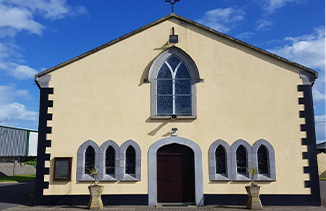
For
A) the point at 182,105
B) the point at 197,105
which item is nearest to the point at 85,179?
the point at 182,105

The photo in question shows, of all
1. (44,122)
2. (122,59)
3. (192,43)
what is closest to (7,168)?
(44,122)

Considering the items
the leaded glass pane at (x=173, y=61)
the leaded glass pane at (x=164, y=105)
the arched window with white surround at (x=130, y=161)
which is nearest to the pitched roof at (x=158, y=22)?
the leaded glass pane at (x=173, y=61)

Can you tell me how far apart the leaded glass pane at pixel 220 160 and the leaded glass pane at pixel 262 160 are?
4.25 feet

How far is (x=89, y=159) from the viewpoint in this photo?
1097 centimetres

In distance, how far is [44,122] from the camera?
433 inches

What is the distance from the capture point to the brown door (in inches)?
424

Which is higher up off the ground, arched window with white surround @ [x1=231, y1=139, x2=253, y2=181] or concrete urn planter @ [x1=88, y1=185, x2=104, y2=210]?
arched window with white surround @ [x1=231, y1=139, x2=253, y2=181]

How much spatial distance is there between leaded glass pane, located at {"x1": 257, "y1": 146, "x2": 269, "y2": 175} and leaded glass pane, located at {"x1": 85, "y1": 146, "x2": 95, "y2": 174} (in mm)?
6167

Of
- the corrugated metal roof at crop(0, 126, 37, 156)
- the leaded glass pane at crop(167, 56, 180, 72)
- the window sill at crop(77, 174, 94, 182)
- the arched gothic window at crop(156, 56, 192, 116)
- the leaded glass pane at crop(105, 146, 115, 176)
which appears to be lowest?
the window sill at crop(77, 174, 94, 182)

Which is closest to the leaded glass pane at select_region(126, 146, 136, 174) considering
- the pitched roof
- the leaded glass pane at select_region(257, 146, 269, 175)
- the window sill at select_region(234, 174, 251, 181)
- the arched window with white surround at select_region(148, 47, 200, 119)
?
the arched window with white surround at select_region(148, 47, 200, 119)

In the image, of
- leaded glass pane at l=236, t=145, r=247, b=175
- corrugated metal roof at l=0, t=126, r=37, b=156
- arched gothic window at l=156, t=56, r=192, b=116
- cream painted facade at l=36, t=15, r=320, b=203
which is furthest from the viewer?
corrugated metal roof at l=0, t=126, r=37, b=156

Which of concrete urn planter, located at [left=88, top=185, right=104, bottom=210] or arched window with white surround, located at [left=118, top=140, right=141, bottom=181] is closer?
concrete urn planter, located at [left=88, top=185, right=104, bottom=210]

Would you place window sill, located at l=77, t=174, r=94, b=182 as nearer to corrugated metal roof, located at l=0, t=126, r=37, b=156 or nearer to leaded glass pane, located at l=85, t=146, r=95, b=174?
leaded glass pane, located at l=85, t=146, r=95, b=174

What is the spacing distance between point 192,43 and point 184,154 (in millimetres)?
4309
